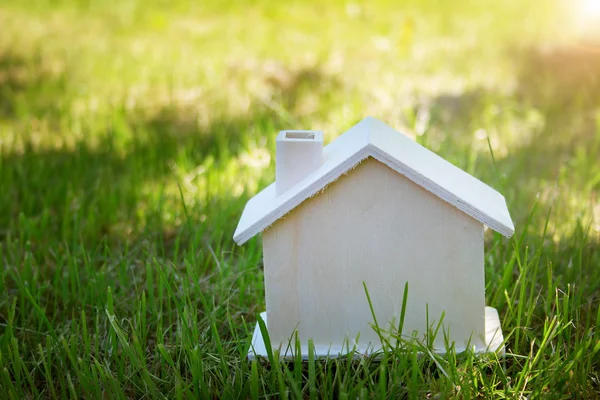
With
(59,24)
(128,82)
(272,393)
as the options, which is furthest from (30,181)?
(59,24)

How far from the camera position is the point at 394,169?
153 cm

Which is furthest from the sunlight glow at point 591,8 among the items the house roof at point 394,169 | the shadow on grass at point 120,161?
the house roof at point 394,169

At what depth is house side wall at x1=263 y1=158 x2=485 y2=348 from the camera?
1570mm

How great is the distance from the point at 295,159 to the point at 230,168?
1456mm

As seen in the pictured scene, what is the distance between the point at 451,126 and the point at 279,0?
3.13 meters

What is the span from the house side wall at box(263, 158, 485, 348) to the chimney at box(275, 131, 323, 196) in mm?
80

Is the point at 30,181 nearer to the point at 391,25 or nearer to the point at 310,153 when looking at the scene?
the point at 310,153

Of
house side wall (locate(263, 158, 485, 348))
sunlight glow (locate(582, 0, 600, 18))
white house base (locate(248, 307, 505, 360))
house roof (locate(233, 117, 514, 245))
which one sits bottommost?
white house base (locate(248, 307, 505, 360))

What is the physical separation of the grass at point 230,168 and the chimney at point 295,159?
0.38 meters

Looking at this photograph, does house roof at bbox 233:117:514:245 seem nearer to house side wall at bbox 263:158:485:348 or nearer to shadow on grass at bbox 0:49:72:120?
house side wall at bbox 263:158:485:348

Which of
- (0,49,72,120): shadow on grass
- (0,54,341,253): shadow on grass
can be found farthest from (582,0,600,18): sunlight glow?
(0,49,72,120): shadow on grass

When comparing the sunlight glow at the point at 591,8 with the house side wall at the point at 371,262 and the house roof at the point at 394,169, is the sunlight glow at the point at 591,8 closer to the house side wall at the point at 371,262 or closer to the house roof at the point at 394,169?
the house roof at the point at 394,169

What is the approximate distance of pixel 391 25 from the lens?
5320mm

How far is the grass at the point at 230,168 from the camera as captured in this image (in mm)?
1723
